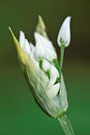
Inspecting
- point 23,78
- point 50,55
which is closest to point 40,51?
point 50,55

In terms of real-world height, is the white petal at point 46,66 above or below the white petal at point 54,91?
above

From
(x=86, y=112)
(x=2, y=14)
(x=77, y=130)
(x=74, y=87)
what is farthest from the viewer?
(x=2, y=14)

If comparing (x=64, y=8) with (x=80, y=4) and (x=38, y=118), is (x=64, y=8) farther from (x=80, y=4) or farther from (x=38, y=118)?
(x=38, y=118)

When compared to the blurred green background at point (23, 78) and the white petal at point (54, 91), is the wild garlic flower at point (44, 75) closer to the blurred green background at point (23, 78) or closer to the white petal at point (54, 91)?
the white petal at point (54, 91)

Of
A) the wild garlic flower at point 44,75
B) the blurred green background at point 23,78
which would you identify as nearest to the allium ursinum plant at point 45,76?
the wild garlic flower at point 44,75

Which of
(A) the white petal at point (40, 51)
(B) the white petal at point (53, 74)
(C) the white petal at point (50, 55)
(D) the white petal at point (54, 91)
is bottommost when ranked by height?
(D) the white petal at point (54, 91)

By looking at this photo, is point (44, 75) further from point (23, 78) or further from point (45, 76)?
point (23, 78)

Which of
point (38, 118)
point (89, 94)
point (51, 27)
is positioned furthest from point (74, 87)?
point (51, 27)

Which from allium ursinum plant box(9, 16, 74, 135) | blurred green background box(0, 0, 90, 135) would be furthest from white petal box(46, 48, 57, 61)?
blurred green background box(0, 0, 90, 135)
